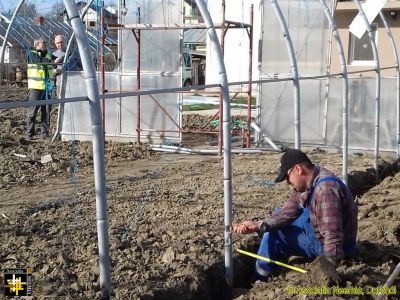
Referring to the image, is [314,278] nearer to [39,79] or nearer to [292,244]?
[292,244]

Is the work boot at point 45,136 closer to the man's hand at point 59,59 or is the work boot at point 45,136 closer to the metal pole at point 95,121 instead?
the man's hand at point 59,59

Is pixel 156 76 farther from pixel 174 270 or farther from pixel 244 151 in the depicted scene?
pixel 174 270

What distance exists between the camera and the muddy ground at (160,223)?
4.37 metres

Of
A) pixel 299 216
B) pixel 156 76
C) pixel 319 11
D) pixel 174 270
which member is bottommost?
pixel 174 270

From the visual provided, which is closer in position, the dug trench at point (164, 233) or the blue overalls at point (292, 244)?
the dug trench at point (164, 233)

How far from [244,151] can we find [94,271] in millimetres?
6630

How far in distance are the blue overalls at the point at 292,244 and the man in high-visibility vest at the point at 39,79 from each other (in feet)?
→ 25.5

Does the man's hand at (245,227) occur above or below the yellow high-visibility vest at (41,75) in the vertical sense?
below

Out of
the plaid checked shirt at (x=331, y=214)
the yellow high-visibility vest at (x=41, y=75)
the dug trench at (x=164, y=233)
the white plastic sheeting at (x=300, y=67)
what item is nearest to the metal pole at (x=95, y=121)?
the dug trench at (x=164, y=233)

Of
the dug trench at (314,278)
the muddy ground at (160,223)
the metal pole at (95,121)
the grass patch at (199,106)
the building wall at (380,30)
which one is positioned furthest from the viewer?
the grass patch at (199,106)

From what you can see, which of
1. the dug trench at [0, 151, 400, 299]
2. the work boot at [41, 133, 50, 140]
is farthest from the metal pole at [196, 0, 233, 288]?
the work boot at [41, 133, 50, 140]

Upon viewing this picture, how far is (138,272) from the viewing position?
4.51 m

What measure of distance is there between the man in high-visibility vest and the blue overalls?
777cm

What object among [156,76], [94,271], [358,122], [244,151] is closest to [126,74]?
[156,76]
